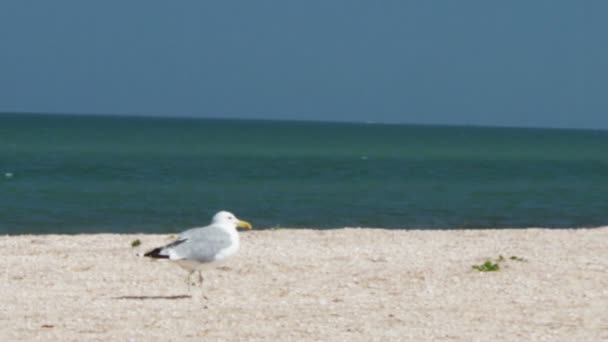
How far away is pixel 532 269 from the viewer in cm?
1703

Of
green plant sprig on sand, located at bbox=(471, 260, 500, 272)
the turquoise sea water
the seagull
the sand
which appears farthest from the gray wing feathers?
the turquoise sea water

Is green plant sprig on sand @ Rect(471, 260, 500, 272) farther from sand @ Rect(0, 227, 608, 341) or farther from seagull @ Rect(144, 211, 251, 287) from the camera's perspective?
seagull @ Rect(144, 211, 251, 287)

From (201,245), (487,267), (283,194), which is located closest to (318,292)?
(201,245)

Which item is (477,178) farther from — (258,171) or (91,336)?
(91,336)

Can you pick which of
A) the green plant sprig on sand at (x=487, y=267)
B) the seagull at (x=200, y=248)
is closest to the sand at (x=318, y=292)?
the green plant sprig on sand at (x=487, y=267)

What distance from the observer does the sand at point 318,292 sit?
12.3 meters

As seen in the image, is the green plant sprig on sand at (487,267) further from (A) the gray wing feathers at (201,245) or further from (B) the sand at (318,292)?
(A) the gray wing feathers at (201,245)

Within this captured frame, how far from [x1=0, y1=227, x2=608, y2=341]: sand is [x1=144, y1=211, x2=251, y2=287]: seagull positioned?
0.50 metres

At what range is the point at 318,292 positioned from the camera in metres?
15.2

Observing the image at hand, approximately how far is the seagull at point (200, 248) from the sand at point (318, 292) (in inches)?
19.5

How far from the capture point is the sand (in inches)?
485

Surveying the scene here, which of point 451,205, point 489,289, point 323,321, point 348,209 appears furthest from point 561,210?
point 323,321

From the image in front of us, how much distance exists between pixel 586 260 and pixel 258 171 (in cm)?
5463

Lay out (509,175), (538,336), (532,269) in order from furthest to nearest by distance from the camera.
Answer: (509,175) < (532,269) < (538,336)
